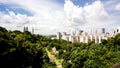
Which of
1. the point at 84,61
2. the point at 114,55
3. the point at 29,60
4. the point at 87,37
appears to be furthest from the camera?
the point at 87,37

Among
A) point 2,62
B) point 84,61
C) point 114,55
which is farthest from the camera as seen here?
point 114,55

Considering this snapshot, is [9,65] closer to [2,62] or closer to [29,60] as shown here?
[2,62]

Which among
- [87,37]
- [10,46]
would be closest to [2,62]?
[10,46]

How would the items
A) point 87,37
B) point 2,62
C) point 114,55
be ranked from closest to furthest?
1. point 2,62
2. point 114,55
3. point 87,37

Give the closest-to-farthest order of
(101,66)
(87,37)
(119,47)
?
1. (101,66)
2. (119,47)
3. (87,37)

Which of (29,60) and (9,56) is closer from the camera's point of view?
(9,56)

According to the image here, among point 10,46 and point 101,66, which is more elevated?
point 10,46

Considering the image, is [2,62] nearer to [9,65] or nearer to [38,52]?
[9,65]

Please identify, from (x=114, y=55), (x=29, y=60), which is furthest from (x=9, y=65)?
(x=114, y=55)

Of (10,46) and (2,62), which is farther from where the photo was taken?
(10,46)
